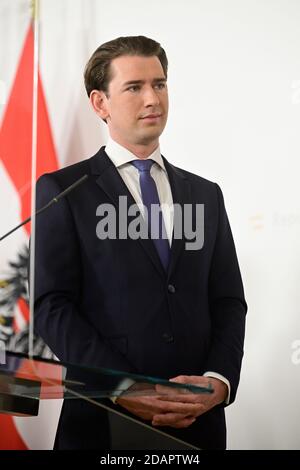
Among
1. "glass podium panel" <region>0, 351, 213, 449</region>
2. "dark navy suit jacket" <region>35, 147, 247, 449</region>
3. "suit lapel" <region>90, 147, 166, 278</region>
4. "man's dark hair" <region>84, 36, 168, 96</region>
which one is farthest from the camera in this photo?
"man's dark hair" <region>84, 36, 168, 96</region>

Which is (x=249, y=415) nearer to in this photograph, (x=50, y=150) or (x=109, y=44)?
(x=50, y=150)

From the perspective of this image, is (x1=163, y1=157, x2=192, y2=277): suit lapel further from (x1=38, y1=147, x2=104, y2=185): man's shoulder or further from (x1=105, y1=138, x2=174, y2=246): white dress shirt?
(x1=38, y1=147, x2=104, y2=185): man's shoulder

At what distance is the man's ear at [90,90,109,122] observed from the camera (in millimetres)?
2467

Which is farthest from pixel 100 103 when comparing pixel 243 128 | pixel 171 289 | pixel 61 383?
pixel 61 383

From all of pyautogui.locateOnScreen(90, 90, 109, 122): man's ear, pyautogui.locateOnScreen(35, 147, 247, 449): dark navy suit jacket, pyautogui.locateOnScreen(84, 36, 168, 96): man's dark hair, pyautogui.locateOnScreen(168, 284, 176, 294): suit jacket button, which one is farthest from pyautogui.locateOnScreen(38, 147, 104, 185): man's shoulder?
pyautogui.locateOnScreen(168, 284, 176, 294): suit jacket button

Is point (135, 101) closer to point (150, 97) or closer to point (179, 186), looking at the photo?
point (150, 97)

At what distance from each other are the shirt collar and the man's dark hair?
0.17 m

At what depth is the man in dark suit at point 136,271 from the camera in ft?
7.36

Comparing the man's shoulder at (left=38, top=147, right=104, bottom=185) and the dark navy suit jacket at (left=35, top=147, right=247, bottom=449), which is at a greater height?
the man's shoulder at (left=38, top=147, right=104, bottom=185)

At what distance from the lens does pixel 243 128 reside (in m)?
2.55

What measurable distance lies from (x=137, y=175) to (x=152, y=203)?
0.10 m
